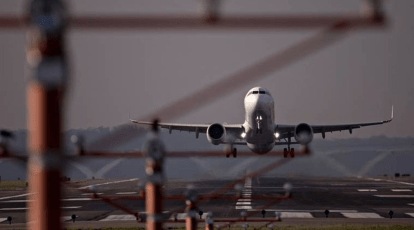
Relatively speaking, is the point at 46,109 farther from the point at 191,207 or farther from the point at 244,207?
the point at 244,207

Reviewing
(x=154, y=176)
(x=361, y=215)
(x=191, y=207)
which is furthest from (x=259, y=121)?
(x=154, y=176)

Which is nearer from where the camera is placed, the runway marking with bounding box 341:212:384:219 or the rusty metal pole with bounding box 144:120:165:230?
the rusty metal pole with bounding box 144:120:165:230

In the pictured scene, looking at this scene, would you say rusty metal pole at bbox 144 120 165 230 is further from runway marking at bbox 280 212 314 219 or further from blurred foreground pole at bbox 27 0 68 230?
runway marking at bbox 280 212 314 219

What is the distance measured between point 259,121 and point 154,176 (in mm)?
73400

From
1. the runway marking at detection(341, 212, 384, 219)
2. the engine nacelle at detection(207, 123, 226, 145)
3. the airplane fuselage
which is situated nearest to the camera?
the runway marking at detection(341, 212, 384, 219)

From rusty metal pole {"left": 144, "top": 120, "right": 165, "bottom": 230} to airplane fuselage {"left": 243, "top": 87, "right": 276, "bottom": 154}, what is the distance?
72.6 meters

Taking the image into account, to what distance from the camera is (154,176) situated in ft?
38.8

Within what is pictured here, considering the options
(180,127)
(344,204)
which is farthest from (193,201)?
(180,127)

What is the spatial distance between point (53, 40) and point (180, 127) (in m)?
114

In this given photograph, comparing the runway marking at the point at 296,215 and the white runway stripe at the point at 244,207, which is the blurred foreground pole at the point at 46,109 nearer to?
the runway marking at the point at 296,215

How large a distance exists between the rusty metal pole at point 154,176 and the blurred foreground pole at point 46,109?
3.78 meters

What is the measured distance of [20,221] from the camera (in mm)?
80688

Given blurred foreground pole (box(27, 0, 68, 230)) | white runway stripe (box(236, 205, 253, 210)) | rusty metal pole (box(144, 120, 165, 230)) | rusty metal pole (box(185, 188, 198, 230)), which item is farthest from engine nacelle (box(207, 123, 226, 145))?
blurred foreground pole (box(27, 0, 68, 230))

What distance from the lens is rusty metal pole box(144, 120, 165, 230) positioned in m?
10.8
